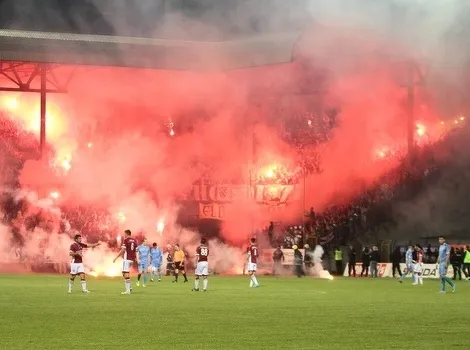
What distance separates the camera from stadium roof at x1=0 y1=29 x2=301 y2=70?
27.9 metres

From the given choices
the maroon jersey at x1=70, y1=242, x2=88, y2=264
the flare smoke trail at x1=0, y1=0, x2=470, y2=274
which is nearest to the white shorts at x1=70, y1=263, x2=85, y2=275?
the maroon jersey at x1=70, y1=242, x2=88, y2=264

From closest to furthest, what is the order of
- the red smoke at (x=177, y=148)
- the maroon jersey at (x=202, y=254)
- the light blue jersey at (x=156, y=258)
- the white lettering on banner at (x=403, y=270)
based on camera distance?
the maroon jersey at (x=202, y=254) → the light blue jersey at (x=156, y=258) → the white lettering on banner at (x=403, y=270) → the red smoke at (x=177, y=148)

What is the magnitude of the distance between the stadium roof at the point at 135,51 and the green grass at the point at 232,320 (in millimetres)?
6263

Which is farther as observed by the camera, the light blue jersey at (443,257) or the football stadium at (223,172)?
the football stadium at (223,172)

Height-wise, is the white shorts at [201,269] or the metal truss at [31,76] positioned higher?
the metal truss at [31,76]

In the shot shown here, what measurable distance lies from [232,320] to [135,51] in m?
18.1

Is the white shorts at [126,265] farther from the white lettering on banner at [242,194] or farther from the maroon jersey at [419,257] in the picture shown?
the white lettering on banner at [242,194]

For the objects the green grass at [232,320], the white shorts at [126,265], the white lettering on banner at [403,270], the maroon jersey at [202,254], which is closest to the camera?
the green grass at [232,320]

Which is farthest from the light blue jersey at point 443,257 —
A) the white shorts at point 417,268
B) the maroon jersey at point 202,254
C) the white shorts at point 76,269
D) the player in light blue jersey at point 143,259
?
the player in light blue jersey at point 143,259

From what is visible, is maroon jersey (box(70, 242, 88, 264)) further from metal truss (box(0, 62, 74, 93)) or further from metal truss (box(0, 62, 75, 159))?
metal truss (box(0, 62, 75, 159))

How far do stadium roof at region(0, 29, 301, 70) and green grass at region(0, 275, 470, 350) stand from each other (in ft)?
20.5

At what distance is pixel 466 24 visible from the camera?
1377 centimetres

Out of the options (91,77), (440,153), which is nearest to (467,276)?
A: (440,153)

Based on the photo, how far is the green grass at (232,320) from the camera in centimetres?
1639
